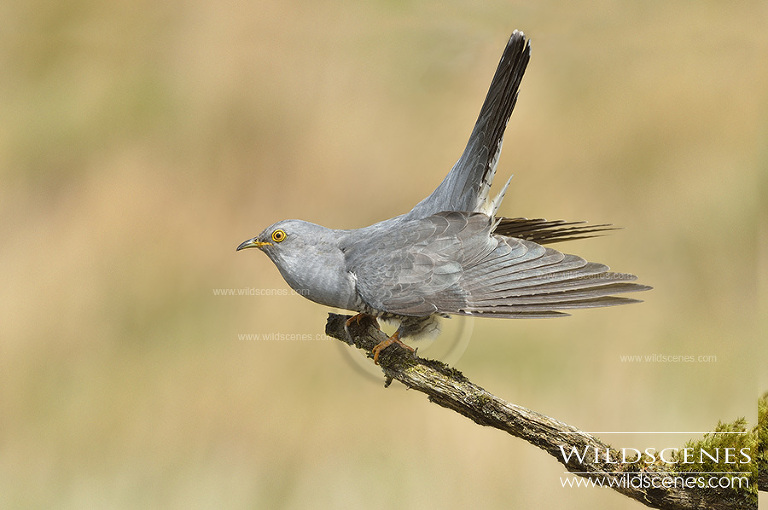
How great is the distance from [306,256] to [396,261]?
0.31 meters

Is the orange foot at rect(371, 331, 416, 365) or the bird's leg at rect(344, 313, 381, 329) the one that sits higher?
the bird's leg at rect(344, 313, 381, 329)

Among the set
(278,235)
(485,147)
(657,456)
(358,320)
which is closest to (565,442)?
(657,456)

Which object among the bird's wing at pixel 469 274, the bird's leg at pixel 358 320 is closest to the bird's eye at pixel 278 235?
the bird's wing at pixel 469 274

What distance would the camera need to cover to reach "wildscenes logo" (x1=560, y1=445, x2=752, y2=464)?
1.97 m

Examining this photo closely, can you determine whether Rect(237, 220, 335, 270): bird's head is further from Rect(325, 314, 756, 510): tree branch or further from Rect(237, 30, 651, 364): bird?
Rect(325, 314, 756, 510): tree branch

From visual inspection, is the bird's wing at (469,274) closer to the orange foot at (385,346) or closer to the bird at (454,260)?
the bird at (454,260)

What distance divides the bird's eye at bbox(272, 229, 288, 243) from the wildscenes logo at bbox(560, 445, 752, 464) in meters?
1.13

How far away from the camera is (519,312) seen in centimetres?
192

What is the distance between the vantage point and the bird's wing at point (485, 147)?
2107 mm

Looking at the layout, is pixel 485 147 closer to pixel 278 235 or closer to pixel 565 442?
pixel 278 235

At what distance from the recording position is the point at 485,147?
7.27 feet

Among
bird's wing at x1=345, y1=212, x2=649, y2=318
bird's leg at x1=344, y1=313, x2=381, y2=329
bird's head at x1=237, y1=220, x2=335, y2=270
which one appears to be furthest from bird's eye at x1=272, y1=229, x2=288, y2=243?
bird's leg at x1=344, y1=313, x2=381, y2=329

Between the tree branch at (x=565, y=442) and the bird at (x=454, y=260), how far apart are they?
0.70 feet

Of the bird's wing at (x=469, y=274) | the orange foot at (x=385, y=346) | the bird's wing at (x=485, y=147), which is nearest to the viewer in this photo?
the bird's wing at (x=469, y=274)
